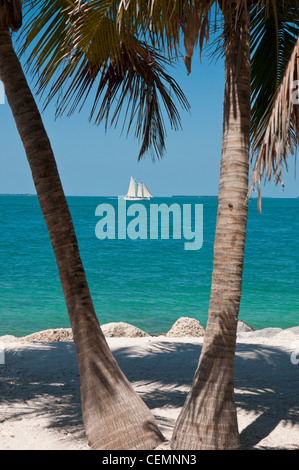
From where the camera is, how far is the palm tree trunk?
402 centimetres

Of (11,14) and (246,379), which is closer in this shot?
(11,14)

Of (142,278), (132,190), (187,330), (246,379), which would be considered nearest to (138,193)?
(132,190)

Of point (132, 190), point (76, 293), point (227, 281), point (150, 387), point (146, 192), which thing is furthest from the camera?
point (146, 192)

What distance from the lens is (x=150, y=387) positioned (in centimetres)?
579

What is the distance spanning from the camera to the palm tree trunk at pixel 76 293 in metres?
4.02

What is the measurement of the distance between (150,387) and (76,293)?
7.24 feet

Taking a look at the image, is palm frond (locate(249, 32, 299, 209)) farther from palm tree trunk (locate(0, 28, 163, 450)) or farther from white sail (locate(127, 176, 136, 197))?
white sail (locate(127, 176, 136, 197))

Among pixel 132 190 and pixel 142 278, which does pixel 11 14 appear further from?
pixel 132 190

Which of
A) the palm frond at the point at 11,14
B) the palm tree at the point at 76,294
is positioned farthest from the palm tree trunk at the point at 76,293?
the palm frond at the point at 11,14

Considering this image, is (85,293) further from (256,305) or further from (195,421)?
(256,305)

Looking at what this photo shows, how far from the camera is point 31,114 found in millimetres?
4059

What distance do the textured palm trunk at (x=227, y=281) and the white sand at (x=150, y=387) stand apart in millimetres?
Answer: 558

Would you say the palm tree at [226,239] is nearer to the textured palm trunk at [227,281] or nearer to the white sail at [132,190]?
the textured palm trunk at [227,281]

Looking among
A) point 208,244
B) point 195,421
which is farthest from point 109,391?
point 208,244
